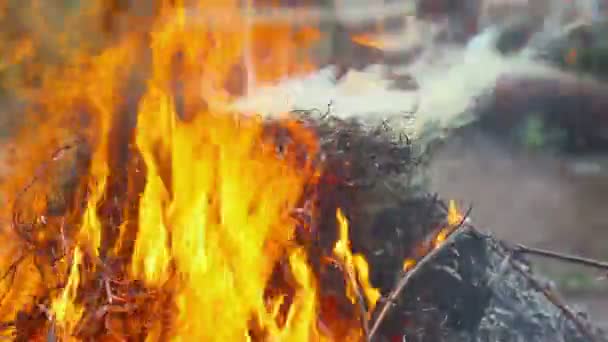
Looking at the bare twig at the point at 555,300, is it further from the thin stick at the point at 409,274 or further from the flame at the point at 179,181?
the flame at the point at 179,181

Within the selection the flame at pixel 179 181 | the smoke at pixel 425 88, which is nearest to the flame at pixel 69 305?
the flame at pixel 179 181

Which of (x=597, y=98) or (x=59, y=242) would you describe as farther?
(x=59, y=242)

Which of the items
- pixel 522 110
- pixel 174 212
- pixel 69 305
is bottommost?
pixel 69 305

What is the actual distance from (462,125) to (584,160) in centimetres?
19

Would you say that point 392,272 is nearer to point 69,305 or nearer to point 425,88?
point 425,88

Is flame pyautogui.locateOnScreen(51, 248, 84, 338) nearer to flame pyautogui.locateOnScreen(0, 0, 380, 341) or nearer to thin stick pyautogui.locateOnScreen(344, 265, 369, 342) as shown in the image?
flame pyautogui.locateOnScreen(0, 0, 380, 341)

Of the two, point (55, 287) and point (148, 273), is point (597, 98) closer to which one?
point (148, 273)

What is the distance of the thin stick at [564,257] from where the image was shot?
1137mm

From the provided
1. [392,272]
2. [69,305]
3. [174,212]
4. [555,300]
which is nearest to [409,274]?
[392,272]

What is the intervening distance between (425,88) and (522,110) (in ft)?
0.52

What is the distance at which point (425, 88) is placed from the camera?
1.20 m

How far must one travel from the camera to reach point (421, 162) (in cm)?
121

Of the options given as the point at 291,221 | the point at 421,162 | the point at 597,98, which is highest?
the point at 597,98

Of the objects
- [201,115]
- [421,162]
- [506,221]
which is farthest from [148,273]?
[506,221]
